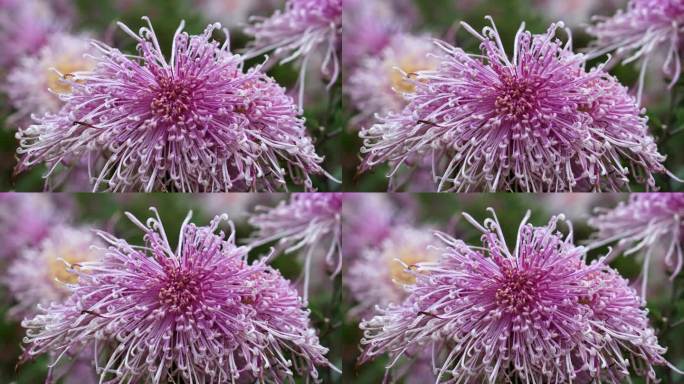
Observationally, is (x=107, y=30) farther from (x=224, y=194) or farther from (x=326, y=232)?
(x=326, y=232)

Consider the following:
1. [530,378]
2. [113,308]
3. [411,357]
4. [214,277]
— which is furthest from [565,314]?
[113,308]

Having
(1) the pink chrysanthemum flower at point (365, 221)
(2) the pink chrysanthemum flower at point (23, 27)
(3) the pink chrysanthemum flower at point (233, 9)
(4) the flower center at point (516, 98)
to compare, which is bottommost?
(1) the pink chrysanthemum flower at point (365, 221)

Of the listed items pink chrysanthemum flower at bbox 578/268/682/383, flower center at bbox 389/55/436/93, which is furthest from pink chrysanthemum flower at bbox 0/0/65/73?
pink chrysanthemum flower at bbox 578/268/682/383

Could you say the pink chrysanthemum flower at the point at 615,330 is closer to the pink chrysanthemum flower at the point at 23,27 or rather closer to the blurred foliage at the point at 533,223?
the blurred foliage at the point at 533,223

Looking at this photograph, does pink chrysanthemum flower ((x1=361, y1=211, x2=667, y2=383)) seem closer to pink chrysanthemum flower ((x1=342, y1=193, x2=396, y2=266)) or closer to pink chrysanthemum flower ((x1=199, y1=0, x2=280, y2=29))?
pink chrysanthemum flower ((x1=342, y1=193, x2=396, y2=266))

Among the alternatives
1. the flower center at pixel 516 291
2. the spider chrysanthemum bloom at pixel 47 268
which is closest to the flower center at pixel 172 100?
the spider chrysanthemum bloom at pixel 47 268

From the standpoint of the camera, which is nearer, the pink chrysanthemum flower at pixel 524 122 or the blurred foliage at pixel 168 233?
the pink chrysanthemum flower at pixel 524 122
